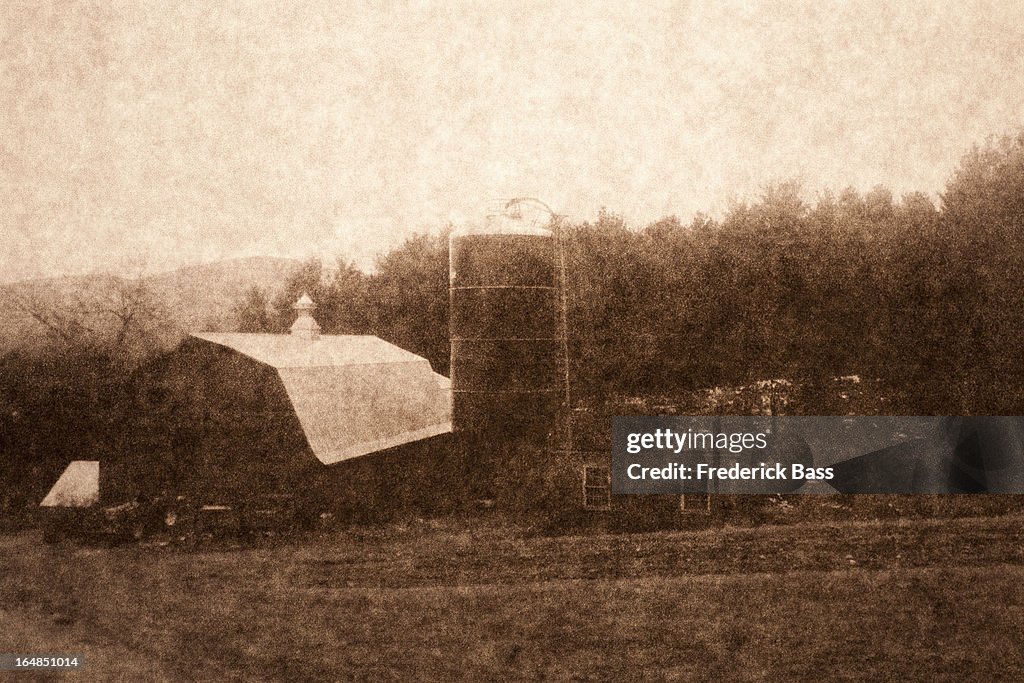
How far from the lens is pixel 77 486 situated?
3094 millimetres

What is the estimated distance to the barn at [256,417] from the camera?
3061 mm

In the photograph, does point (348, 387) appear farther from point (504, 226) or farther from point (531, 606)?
point (531, 606)

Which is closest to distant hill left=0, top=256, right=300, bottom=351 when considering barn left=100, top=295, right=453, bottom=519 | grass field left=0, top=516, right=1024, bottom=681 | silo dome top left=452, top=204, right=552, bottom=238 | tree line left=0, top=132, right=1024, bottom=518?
tree line left=0, top=132, right=1024, bottom=518

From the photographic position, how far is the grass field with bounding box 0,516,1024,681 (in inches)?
116

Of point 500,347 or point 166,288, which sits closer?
point 166,288

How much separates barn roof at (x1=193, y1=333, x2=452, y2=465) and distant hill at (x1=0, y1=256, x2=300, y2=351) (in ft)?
0.64

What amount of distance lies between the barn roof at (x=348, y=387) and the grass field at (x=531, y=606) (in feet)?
1.34

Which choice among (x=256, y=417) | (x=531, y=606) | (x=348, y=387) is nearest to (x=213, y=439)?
(x=256, y=417)

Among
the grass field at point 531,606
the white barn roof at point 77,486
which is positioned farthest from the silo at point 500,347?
the white barn roof at point 77,486

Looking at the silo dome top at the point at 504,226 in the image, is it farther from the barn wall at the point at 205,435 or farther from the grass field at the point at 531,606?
the grass field at the point at 531,606

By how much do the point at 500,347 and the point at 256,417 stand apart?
106 centimetres

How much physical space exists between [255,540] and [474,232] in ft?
5.25

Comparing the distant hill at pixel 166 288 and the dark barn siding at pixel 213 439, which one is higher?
the distant hill at pixel 166 288

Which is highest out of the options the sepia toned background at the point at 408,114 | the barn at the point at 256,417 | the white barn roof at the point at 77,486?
the sepia toned background at the point at 408,114
